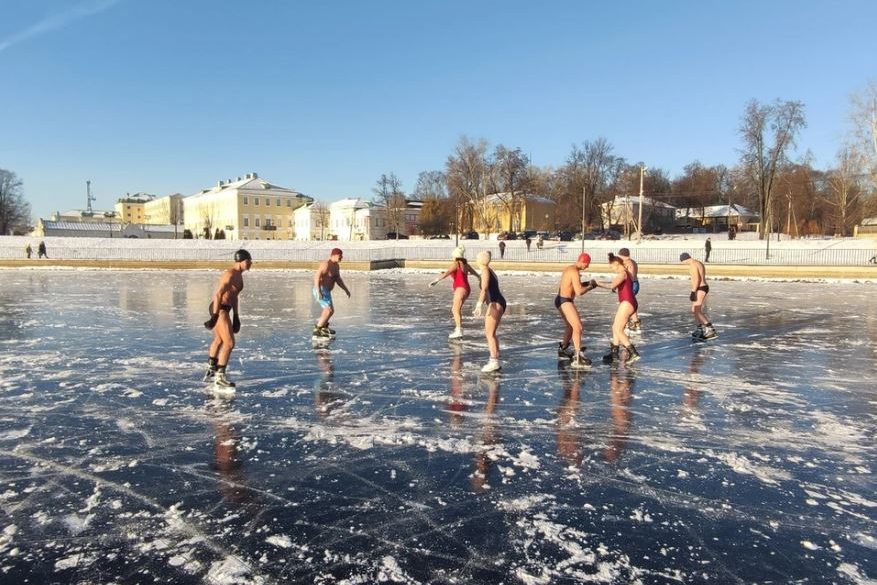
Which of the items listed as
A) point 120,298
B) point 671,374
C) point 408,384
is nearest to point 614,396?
point 671,374

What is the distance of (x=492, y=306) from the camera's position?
8531mm

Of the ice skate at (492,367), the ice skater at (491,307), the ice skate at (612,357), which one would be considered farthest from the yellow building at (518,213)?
the ice skate at (492,367)

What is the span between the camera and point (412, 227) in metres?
97.9

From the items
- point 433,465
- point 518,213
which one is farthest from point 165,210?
point 433,465

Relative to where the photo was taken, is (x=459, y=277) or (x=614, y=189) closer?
(x=459, y=277)

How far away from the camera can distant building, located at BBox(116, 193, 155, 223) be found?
154 metres

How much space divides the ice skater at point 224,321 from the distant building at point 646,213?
233 ft

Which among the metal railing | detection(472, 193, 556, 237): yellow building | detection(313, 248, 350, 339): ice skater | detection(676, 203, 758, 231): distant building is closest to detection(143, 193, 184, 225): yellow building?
detection(472, 193, 556, 237): yellow building

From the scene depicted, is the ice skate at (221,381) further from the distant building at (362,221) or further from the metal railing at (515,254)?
the distant building at (362,221)

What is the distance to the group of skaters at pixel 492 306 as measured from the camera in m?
7.45

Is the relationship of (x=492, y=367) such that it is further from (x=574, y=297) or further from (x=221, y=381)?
(x=221, y=381)

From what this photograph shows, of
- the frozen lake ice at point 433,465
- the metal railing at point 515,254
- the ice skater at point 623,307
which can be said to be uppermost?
the metal railing at point 515,254

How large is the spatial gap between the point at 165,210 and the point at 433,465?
485ft

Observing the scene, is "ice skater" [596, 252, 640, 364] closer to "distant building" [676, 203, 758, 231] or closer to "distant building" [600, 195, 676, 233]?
"distant building" [600, 195, 676, 233]
